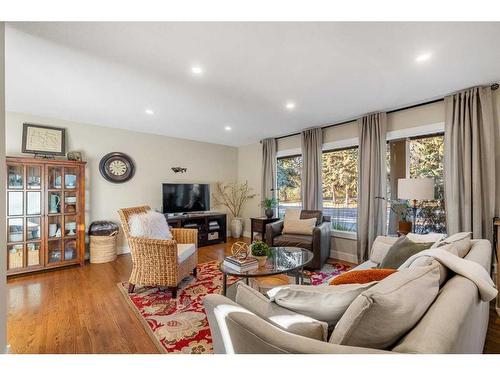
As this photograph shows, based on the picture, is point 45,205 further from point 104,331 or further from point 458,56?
point 458,56

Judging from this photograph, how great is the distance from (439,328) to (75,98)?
381 centimetres

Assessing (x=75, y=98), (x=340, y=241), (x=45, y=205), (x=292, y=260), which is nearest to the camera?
(x=292, y=260)

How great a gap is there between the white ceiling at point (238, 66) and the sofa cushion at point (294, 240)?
1.85 metres

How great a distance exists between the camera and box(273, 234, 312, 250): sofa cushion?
3.34 meters

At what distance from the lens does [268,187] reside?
17.2 ft

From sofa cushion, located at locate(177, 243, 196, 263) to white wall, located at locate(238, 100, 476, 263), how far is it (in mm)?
2487

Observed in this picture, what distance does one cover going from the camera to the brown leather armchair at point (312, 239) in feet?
10.8

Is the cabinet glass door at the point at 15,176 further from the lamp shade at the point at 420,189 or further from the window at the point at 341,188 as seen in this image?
the lamp shade at the point at 420,189

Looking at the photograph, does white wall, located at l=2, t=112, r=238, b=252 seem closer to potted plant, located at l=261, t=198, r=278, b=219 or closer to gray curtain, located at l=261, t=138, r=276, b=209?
gray curtain, located at l=261, t=138, r=276, b=209

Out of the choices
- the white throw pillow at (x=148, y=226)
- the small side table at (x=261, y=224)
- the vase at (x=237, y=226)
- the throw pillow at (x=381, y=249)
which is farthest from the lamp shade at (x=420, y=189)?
the vase at (x=237, y=226)

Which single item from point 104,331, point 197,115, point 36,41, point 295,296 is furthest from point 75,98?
point 295,296

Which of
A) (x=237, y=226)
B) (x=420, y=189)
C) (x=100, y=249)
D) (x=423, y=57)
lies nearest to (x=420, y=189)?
(x=420, y=189)

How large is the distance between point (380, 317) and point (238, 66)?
2163mm

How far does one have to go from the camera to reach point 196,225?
485cm
